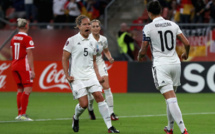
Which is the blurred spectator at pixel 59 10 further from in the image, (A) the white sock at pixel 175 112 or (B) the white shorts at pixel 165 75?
(A) the white sock at pixel 175 112

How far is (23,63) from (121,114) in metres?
2.79

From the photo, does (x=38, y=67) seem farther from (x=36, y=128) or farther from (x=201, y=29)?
(x=36, y=128)

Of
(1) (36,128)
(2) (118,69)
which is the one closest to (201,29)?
(2) (118,69)

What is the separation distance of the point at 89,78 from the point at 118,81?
10843mm

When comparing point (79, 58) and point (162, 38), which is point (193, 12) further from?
point (162, 38)

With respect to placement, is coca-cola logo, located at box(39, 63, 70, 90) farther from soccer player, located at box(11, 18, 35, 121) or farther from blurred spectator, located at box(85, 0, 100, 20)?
soccer player, located at box(11, 18, 35, 121)

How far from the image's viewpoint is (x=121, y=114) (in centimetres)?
1438

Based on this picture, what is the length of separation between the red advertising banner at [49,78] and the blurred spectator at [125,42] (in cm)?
90

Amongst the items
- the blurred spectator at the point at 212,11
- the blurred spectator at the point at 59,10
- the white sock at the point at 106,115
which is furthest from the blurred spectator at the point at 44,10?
the white sock at the point at 106,115

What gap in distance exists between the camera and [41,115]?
557 inches

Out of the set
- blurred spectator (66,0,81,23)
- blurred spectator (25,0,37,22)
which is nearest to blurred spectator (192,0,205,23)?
blurred spectator (66,0,81,23)

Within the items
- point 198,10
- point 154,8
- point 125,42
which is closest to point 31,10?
point 125,42

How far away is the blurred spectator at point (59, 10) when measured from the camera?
2350 centimetres

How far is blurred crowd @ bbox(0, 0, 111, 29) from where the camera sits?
23438 mm
